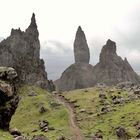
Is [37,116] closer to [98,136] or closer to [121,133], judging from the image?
[98,136]

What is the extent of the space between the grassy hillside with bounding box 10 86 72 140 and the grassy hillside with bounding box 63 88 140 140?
17.1 feet

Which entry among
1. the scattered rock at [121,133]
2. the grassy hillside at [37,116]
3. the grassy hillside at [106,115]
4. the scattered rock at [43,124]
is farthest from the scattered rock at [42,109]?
the scattered rock at [121,133]

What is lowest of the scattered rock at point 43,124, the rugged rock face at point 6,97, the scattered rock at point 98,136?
the scattered rock at point 98,136

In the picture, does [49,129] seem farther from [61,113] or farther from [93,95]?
[93,95]

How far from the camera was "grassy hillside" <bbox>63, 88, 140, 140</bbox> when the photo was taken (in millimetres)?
106450

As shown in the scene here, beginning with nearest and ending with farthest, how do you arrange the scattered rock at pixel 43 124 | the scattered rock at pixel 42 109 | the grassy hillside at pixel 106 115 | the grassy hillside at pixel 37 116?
the grassy hillside at pixel 106 115, the grassy hillside at pixel 37 116, the scattered rock at pixel 43 124, the scattered rock at pixel 42 109

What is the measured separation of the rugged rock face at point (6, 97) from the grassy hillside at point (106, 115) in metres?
33.9

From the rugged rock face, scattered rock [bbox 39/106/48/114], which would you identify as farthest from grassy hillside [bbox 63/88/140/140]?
the rugged rock face

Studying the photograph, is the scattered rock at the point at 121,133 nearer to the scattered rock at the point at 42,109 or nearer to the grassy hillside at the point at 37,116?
the grassy hillside at the point at 37,116

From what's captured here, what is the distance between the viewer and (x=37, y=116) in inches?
5581

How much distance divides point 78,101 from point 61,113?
95.9 ft

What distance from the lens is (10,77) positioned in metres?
65.2

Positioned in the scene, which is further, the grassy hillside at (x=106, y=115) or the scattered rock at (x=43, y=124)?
the scattered rock at (x=43, y=124)

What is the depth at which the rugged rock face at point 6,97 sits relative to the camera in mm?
63281
